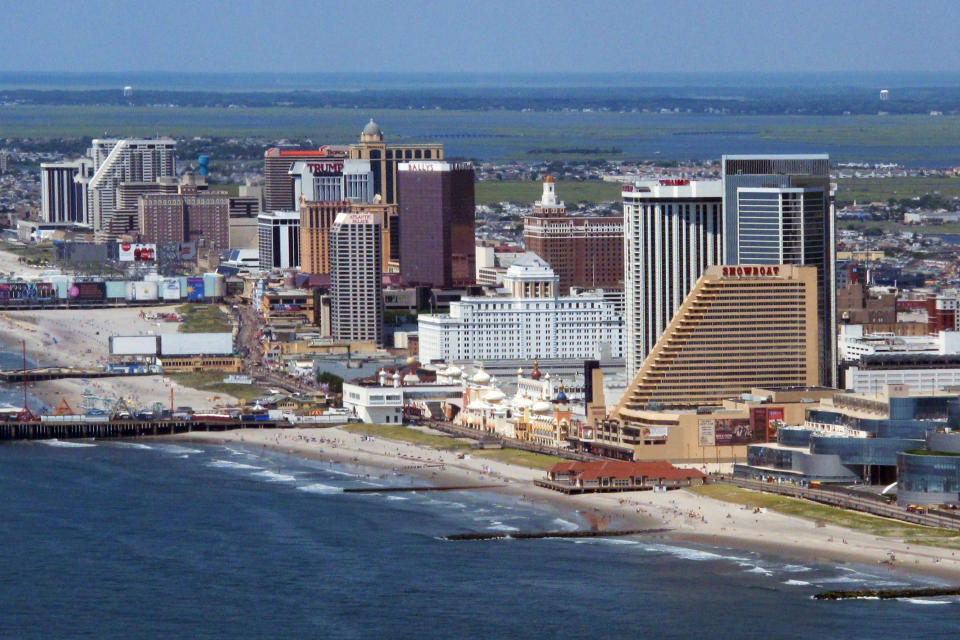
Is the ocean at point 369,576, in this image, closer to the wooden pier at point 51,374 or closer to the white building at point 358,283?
the wooden pier at point 51,374

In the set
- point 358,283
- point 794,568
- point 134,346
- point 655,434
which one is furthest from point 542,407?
point 134,346

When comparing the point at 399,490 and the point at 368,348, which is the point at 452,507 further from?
the point at 368,348

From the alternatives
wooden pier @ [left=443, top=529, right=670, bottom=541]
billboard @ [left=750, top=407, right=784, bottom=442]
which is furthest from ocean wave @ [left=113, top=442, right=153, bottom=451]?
wooden pier @ [left=443, top=529, right=670, bottom=541]

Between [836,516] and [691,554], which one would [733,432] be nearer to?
[836,516]

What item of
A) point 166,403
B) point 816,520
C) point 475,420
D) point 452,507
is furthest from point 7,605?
point 166,403

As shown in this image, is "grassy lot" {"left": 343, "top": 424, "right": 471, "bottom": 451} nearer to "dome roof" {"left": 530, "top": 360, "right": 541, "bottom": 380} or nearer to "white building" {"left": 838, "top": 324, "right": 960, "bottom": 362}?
"dome roof" {"left": 530, "top": 360, "right": 541, "bottom": 380}
